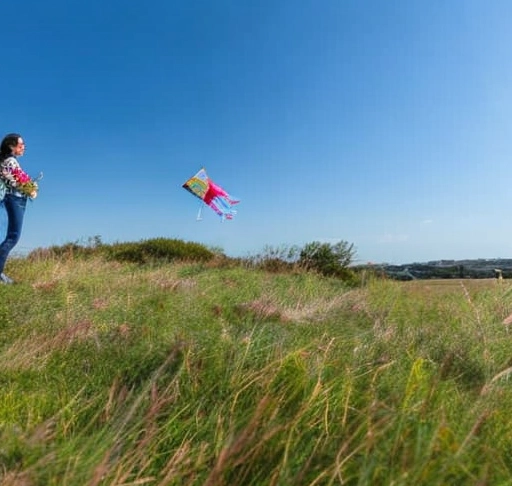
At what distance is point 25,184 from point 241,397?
555 centimetres

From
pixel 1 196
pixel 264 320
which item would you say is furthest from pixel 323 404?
pixel 1 196

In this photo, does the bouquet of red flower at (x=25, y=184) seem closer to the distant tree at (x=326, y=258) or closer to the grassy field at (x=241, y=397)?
the grassy field at (x=241, y=397)

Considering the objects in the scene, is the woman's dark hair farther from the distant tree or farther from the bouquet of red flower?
the distant tree

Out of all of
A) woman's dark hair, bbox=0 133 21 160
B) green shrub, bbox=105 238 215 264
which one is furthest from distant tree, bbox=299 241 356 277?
woman's dark hair, bbox=0 133 21 160

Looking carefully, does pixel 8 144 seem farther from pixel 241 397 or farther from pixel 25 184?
pixel 241 397

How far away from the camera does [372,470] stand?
5.30 ft

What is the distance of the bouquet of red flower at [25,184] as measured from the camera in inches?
257

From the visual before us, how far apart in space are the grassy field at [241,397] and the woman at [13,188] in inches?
62.5

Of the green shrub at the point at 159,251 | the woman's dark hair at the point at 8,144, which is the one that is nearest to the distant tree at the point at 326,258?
the green shrub at the point at 159,251

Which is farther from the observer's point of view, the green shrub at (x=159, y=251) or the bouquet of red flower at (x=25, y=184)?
the green shrub at (x=159, y=251)

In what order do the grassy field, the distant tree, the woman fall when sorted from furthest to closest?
the distant tree → the woman → the grassy field

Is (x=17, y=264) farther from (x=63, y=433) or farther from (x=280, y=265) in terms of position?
(x=63, y=433)

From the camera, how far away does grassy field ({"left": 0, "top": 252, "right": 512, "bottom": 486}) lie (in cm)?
169

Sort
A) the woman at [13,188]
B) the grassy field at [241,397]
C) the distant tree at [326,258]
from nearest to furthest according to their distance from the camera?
1. the grassy field at [241,397]
2. the woman at [13,188]
3. the distant tree at [326,258]
